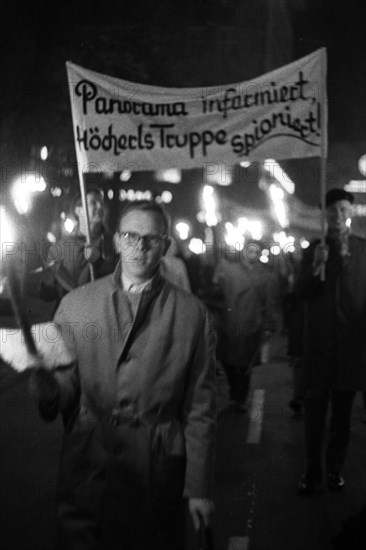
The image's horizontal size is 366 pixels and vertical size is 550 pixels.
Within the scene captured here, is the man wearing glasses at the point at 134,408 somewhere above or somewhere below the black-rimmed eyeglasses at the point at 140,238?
below

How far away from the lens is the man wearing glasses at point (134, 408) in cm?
311

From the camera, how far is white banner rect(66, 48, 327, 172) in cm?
529

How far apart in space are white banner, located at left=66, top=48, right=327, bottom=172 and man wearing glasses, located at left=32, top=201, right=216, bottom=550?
201 centimetres

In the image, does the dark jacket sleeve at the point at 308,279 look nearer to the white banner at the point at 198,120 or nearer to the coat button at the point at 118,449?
the white banner at the point at 198,120

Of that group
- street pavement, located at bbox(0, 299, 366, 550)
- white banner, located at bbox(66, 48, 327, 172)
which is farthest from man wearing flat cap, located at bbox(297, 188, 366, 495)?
white banner, located at bbox(66, 48, 327, 172)

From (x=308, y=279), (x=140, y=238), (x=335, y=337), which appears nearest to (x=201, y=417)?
(x=140, y=238)

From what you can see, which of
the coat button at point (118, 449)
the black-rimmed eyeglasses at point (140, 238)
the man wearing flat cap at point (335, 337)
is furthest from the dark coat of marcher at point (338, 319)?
the coat button at point (118, 449)

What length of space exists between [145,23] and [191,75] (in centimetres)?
198

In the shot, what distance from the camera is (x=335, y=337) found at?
567cm

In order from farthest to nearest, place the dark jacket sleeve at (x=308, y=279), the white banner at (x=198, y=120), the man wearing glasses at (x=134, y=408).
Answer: the dark jacket sleeve at (x=308, y=279) < the white banner at (x=198, y=120) < the man wearing glasses at (x=134, y=408)

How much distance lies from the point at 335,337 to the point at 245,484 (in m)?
1.29

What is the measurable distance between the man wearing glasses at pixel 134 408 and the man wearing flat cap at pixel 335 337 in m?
2.41

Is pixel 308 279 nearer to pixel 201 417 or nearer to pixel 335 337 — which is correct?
pixel 335 337

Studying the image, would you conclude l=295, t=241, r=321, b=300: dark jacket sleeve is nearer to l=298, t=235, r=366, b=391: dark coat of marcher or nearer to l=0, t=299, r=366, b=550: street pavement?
l=298, t=235, r=366, b=391: dark coat of marcher
